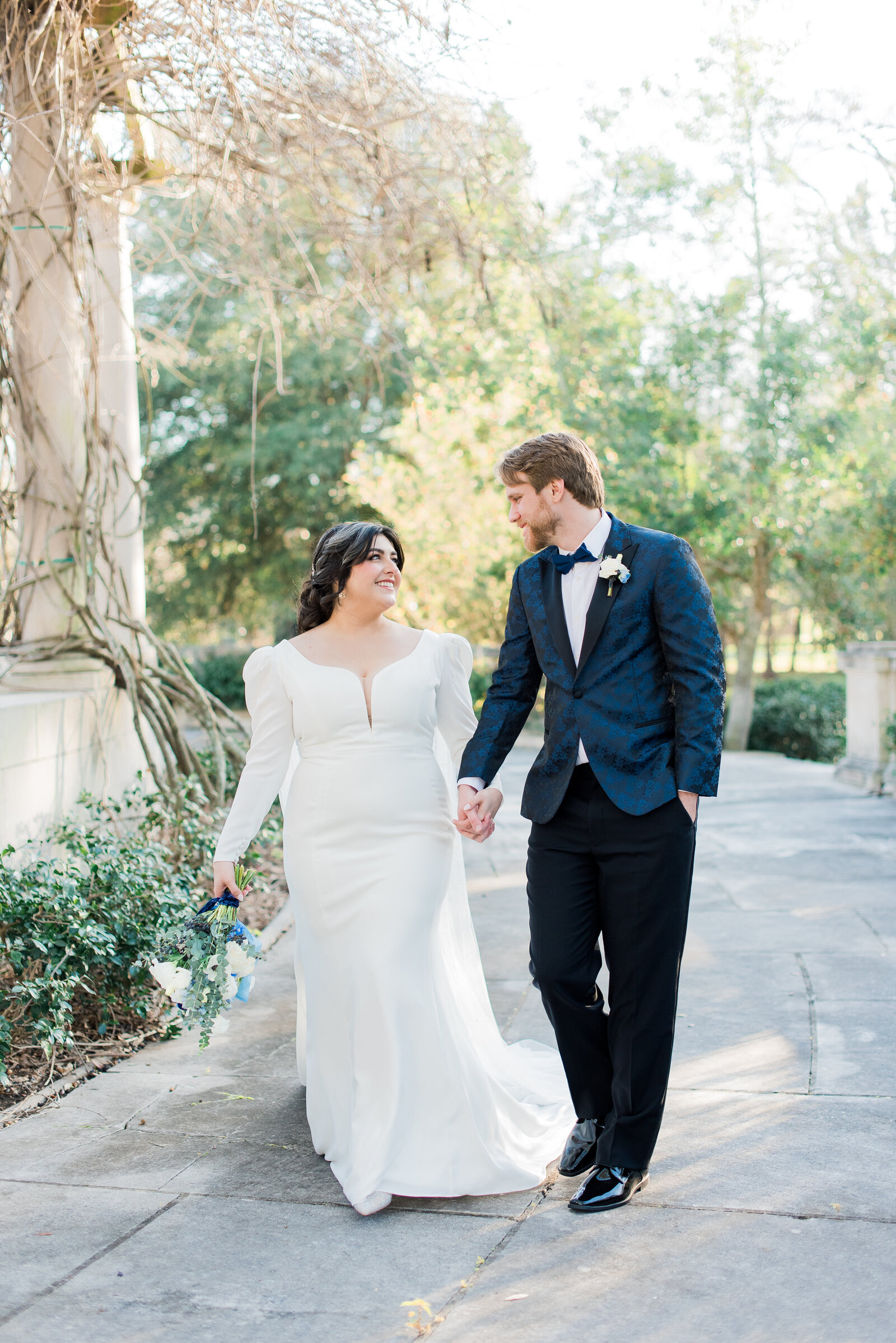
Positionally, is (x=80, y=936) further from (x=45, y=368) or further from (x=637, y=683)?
(x=45, y=368)

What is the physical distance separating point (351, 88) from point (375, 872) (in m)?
4.53

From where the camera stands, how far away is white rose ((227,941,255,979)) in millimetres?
3443

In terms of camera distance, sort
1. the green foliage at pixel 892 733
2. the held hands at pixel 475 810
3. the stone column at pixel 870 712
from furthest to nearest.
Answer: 1. the stone column at pixel 870 712
2. the green foliage at pixel 892 733
3. the held hands at pixel 475 810

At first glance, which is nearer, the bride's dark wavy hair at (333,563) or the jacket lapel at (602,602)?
the jacket lapel at (602,602)

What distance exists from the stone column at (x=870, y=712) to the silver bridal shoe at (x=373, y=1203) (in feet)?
28.2

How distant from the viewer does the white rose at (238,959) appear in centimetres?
344

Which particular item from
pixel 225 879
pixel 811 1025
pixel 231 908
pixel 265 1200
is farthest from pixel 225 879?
pixel 811 1025

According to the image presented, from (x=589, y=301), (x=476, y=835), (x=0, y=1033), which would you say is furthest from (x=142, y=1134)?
(x=589, y=301)

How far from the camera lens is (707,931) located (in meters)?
5.93

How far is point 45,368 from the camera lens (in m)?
6.27

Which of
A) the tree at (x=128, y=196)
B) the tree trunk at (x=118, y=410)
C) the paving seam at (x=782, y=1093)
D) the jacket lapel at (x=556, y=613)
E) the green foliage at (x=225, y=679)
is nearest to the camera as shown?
the jacket lapel at (x=556, y=613)

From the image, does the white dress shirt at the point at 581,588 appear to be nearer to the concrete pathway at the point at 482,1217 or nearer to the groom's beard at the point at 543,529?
the groom's beard at the point at 543,529

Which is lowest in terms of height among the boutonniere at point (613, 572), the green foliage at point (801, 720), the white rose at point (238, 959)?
the green foliage at point (801, 720)

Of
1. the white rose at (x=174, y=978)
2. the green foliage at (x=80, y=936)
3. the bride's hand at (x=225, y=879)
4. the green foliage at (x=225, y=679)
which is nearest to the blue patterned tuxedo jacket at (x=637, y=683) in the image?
the bride's hand at (x=225, y=879)
